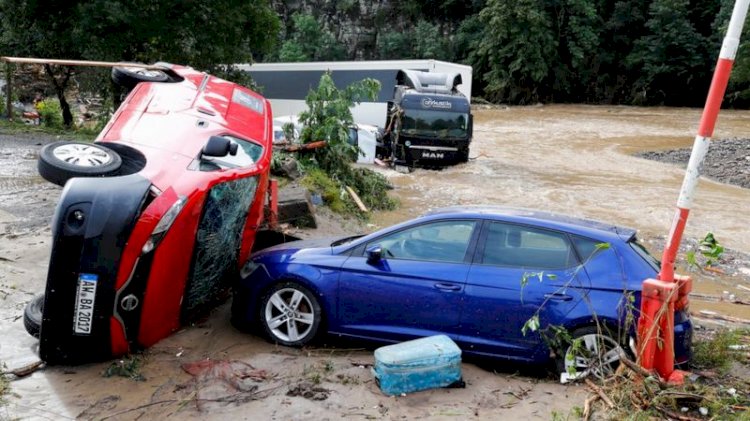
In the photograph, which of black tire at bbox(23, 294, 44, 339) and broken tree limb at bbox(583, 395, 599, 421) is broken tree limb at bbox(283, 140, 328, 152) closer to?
black tire at bbox(23, 294, 44, 339)

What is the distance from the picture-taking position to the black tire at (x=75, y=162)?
5605 mm

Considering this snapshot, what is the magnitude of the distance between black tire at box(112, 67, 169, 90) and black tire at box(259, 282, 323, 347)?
3667 millimetres

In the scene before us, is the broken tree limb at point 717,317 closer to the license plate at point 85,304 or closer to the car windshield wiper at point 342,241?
the car windshield wiper at point 342,241

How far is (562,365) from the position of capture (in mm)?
5449

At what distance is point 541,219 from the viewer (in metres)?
5.83

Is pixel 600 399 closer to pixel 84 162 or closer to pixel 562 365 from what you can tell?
pixel 562 365

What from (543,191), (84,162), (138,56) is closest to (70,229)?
(84,162)

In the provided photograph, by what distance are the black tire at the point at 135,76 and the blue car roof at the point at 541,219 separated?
4.23m

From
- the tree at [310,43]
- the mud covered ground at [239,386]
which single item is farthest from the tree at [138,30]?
the tree at [310,43]

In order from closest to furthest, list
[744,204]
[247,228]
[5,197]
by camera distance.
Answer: [247,228] → [5,197] → [744,204]

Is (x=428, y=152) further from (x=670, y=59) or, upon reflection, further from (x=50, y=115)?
(x=670, y=59)

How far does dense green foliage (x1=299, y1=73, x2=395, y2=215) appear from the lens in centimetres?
1349

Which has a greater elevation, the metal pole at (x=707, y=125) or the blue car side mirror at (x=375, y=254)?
the metal pole at (x=707, y=125)

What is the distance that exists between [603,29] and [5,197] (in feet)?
156
